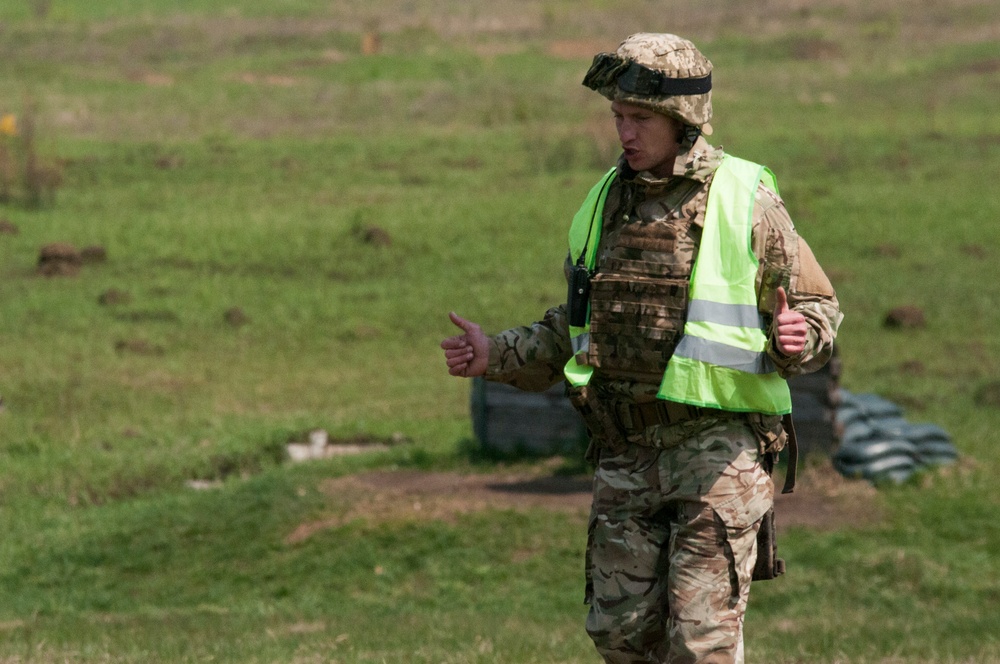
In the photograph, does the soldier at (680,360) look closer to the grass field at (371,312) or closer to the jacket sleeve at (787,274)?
the jacket sleeve at (787,274)

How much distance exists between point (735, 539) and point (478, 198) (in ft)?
64.0

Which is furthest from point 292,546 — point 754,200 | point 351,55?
point 351,55

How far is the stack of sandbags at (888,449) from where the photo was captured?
1176cm

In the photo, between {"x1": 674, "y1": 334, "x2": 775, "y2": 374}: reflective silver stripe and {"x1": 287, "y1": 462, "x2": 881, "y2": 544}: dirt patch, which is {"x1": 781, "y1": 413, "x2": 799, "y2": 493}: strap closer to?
{"x1": 674, "y1": 334, "x2": 775, "y2": 374}: reflective silver stripe

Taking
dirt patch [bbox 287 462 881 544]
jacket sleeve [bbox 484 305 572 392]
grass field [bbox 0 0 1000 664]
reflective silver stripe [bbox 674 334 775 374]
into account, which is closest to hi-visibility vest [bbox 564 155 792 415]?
reflective silver stripe [bbox 674 334 775 374]

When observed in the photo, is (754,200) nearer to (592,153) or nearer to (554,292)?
(554,292)

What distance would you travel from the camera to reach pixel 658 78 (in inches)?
173

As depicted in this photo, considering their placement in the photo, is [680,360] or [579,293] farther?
[579,293]

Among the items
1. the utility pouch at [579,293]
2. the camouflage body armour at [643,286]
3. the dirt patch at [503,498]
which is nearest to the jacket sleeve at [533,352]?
the utility pouch at [579,293]

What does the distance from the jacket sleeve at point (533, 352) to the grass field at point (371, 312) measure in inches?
66.9

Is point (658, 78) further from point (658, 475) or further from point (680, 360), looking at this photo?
point (658, 475)

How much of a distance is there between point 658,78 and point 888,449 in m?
7.88

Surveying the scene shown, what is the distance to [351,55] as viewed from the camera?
135ft

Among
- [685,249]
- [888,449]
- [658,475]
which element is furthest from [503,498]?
[685,249]
